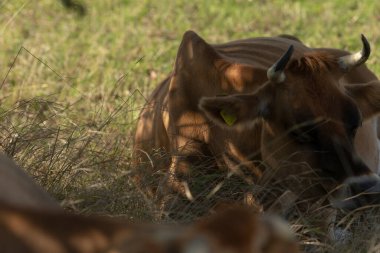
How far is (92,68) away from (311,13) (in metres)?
3.00

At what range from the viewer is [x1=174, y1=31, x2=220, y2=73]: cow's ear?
5.86 metres

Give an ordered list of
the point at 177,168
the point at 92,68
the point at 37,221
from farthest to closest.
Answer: the point at 92,68 < the point at 177,168 < the point at 37,221

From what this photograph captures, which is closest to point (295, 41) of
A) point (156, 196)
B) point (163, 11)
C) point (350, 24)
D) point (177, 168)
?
point (177, 168)

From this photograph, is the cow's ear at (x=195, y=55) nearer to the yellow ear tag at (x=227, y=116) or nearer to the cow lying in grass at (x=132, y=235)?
the yellow ear tag at (x=227, y=116)

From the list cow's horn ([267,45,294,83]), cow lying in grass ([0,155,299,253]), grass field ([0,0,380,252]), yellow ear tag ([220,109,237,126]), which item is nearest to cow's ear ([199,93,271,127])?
yellow ear tag ([220,109,237,126])

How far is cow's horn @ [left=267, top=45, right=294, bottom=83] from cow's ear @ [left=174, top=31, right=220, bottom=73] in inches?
26.0

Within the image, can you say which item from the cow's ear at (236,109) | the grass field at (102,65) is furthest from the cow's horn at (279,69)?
the grass field at (102,65)

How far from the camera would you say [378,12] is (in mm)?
10945

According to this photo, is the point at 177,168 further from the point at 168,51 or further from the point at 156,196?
the point at 168,51

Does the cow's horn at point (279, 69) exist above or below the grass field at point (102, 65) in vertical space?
above

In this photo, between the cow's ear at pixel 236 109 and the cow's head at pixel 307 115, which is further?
the cow's ear at pixel 236 109

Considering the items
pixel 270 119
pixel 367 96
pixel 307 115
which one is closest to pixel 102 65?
pixel 367 96

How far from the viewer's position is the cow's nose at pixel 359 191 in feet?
16.5

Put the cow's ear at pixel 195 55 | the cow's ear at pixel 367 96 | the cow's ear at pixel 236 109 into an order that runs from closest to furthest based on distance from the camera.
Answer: the cow's ear at pixel 236 109 → the cow's ear at pixel 367 96 → the cow's ear at pixel 195 55
